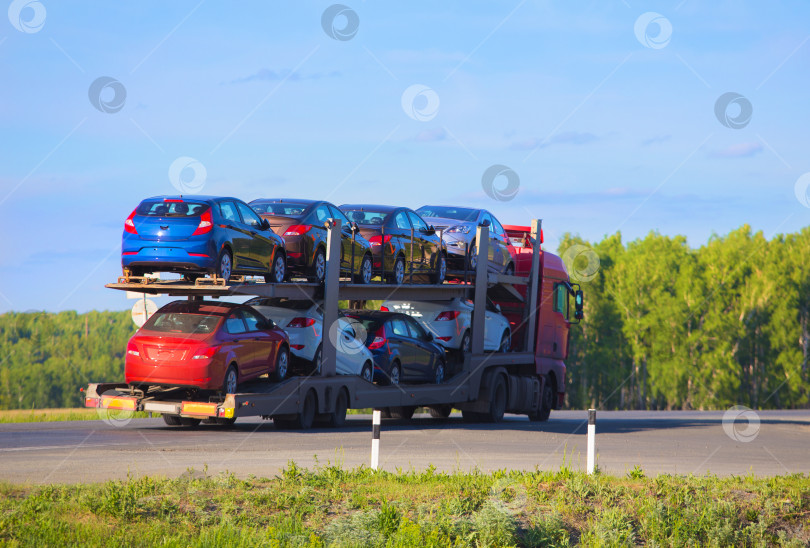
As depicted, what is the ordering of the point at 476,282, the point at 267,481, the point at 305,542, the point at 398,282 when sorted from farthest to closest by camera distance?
1. the point at 476,282
2. the point at 398,282
3. the point at 267,481
4. the point at 305,542

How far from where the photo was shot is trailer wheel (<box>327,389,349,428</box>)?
1731 centimetres

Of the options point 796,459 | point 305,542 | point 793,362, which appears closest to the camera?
point 305,542

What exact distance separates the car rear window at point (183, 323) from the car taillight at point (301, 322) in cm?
216

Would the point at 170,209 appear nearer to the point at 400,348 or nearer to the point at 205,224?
the point at 205,224

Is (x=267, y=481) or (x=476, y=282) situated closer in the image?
(x=267, y=481)

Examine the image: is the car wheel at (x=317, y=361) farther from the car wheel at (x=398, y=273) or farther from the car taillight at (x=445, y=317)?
the car taillight at (x=445, y=317)

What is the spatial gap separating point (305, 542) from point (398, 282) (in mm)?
11563

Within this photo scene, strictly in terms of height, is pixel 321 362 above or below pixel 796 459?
above

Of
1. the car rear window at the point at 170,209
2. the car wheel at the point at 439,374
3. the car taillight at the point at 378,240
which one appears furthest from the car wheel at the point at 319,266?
the car wheel at the point at 439,374

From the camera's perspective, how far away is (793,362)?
2682 inches

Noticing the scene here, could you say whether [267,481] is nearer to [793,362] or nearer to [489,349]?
[489,349]

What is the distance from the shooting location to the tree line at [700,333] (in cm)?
6756

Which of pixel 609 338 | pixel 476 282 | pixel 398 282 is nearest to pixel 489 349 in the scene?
pixel 476 282

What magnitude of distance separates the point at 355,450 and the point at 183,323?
3399 mm
